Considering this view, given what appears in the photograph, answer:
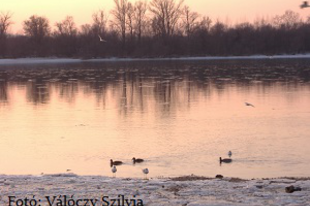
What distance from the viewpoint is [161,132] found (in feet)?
49.2

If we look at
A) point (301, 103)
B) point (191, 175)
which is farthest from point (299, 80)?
point (191, 175)

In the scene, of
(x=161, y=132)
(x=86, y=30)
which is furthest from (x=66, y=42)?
(x=161, y=132)

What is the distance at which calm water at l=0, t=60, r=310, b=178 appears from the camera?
1123 centimetres

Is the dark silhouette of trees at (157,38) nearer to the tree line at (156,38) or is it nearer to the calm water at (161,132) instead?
the tree line at (156,38)

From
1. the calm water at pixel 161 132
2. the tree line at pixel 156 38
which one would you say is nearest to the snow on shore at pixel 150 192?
the calm water at pixel 161 132

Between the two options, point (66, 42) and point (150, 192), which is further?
point (66, 42)

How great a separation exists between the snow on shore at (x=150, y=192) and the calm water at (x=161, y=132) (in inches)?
75.6

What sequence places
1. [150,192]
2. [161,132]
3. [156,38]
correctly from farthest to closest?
[156,38], [161,132], [150,192]

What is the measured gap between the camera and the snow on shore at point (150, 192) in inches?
282

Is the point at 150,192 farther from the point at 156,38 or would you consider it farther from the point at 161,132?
the point at 156,38

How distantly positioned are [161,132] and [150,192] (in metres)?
7.26

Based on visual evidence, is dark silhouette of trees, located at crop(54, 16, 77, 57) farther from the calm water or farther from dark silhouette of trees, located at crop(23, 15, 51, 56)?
the calm water

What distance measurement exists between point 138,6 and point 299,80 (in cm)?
6706

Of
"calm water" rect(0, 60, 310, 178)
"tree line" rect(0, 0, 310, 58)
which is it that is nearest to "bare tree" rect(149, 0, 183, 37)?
"tree line" rect(0, 0, 310, 58)
